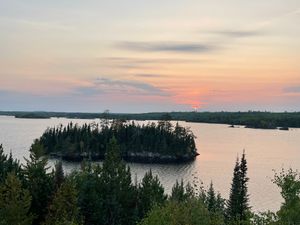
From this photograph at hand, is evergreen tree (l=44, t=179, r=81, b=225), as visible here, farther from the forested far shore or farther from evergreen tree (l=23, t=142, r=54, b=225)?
evergreen tree (l=23, t=142, r=54, b=225)

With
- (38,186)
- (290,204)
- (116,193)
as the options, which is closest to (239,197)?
(116,193)

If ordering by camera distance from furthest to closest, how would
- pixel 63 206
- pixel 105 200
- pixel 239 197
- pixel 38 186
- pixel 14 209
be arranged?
pixel 239 197, pixel 105 200, pixel 38 186, pixel 63 206, pixel 14 209

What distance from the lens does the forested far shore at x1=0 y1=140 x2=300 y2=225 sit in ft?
127

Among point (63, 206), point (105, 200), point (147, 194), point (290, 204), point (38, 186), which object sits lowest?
point (105, 200)

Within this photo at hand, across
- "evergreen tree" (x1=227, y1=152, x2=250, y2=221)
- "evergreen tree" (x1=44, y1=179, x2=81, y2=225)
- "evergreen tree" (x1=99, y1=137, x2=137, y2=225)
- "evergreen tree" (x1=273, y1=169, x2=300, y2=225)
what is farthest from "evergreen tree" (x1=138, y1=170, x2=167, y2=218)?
A: "evergreen tree" (x1=273, y1=169, x2=300, y2=225)

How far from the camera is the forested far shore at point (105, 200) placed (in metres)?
38.8

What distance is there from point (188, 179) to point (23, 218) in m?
96.4

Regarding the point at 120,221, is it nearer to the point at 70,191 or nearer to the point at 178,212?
the point at 70,191

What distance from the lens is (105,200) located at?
7312 cm

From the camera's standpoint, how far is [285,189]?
33375 mm

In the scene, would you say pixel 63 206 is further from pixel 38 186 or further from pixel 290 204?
pixel 290 204

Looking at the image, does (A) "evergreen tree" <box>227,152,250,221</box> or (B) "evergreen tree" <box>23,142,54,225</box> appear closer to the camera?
(B) "evergreen tree" <box>23,142,54,225</box>

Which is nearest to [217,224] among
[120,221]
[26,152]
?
[120,221]

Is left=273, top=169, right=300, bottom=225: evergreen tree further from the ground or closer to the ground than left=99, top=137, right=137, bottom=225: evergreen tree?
further from the ground
